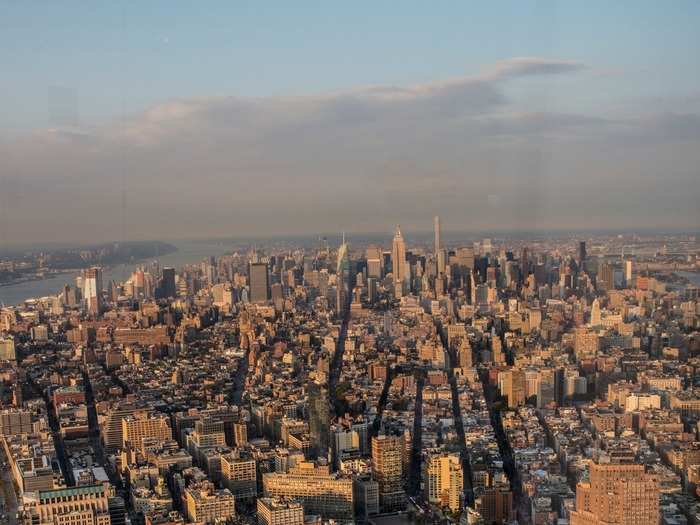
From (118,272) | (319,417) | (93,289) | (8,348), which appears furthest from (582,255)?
(8,348)

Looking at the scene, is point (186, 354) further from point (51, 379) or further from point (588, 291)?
point (588, 291)

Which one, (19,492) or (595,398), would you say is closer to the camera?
(19,492)

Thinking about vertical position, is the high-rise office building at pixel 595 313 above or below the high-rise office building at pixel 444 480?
above

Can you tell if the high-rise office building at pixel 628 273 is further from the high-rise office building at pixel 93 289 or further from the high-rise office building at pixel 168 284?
the high-rise office building at pixel 93 289

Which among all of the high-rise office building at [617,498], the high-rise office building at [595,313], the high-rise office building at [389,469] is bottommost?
the high-rise office building at [389,469]

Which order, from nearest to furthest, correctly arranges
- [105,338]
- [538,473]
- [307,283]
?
[538,473] → [105,338] → [307,283]

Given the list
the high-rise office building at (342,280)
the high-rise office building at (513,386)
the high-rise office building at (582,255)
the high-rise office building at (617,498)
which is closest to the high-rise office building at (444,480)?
the high-rise office building at (617,498)

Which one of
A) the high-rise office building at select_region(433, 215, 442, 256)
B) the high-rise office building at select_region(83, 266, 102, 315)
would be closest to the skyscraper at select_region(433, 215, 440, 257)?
the high-rise office building at select_region(433, 215, 442, 256)

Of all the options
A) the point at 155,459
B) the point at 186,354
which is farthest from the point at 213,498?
the point at 186,354
